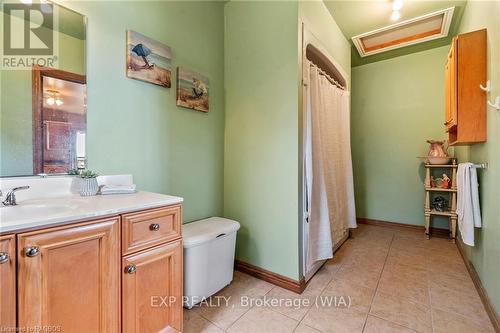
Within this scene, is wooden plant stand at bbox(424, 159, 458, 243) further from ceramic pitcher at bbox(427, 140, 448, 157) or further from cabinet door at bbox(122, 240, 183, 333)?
cabinet door at bbox(122, 240, 183, 333)

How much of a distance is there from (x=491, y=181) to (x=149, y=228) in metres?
2.24

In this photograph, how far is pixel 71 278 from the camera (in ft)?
2.86

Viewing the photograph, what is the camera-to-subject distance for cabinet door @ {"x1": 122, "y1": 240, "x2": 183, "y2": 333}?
1036 millimetres

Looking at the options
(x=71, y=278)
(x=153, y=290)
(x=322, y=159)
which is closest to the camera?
(x=71, y=278)

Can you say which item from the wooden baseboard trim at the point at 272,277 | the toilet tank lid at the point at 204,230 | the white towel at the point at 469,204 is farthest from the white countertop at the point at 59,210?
the white towel at the point at 469,204

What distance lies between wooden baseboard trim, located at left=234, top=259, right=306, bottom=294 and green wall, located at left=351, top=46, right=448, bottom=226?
2478 mm

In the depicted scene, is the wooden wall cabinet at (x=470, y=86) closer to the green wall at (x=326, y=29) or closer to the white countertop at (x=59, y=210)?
the green wall at (x=326, y=29)

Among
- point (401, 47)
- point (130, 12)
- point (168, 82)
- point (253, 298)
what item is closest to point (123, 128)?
point (168, 82)

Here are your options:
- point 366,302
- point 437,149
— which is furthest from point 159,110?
point 437,149

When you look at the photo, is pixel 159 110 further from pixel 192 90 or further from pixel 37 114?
pixel 37 114

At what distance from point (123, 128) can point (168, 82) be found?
0.51 m

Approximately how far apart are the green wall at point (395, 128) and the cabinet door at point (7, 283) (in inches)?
159

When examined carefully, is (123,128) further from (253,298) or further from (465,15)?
(465,15)

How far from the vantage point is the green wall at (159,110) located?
1.41m
